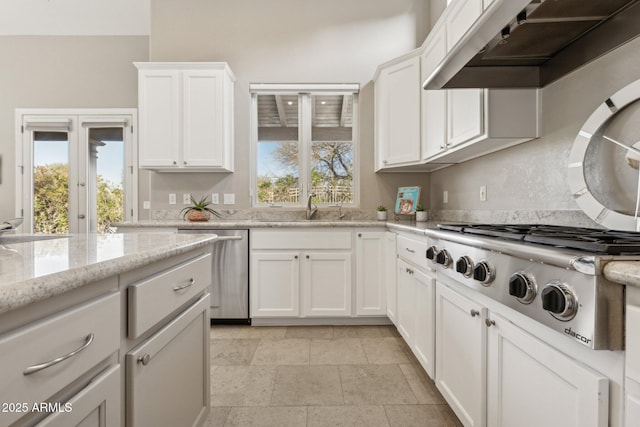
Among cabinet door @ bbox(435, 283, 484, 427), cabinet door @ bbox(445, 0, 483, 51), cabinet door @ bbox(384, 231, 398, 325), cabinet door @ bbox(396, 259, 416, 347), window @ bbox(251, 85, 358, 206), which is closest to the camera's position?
cabinet door @ bbox(435, 283, 484, 427)

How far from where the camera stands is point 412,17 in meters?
3.60

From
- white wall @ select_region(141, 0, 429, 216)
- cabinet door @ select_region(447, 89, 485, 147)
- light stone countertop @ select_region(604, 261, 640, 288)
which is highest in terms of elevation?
white wall @ select_region(141, 0, 429, 216)

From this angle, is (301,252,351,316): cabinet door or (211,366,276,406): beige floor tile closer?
(211,366,276,406): beige floor tile

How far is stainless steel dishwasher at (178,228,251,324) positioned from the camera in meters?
2.95

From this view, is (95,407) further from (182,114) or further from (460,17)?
(182,114)

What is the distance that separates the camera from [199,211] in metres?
3.33

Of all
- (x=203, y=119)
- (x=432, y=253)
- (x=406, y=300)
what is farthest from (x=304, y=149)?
(x=432, y=253)

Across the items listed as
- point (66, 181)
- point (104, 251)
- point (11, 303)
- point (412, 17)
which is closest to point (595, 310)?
point (11, 303)

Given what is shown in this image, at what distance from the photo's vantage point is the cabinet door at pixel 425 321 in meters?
1.80

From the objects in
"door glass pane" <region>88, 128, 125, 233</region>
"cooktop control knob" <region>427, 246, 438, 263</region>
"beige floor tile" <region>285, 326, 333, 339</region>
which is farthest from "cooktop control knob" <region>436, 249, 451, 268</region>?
"door glass pane" <region>88, 128, 125, 233</region>

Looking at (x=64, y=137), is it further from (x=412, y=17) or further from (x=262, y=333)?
(x=412, y=17)

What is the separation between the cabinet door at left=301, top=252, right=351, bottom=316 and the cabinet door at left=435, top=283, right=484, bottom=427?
128 centimetres

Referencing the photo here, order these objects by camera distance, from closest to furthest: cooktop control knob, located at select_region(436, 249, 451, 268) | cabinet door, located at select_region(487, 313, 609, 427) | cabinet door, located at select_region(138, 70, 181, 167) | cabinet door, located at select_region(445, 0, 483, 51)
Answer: cabinet door, located at select_region(487, 313, 609, 427) < cooktop control knob, located at select_region(436, 249, 451, 268) < cabinet door, located at select_region(445, 0, 483, 51) < cabinet door, located at select_region(138, 70, 181, 167)

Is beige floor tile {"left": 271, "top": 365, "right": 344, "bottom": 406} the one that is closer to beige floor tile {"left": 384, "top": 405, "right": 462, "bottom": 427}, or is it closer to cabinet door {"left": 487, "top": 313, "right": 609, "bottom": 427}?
beige floor tile {"left": 384, "top": 405, "right": 462, "bottom": 427}
